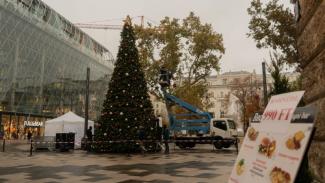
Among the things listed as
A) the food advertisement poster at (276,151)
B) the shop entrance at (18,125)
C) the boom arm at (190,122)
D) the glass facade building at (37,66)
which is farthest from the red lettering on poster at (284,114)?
the glass facade building at (37,66)

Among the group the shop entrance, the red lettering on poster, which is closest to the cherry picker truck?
the red lettering on poster

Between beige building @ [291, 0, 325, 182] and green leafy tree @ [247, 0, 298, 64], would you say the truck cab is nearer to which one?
green leafy tree @ [247, 0, 298, 64]

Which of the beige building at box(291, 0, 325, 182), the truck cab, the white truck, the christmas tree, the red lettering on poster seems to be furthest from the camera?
the truck cab

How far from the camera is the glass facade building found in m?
42.5

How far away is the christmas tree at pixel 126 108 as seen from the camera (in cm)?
1908

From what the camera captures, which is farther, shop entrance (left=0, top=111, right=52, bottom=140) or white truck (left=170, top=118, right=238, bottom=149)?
shop entrance (left=0, top=111, right=52, bottom=140)

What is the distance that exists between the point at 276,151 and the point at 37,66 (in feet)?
168

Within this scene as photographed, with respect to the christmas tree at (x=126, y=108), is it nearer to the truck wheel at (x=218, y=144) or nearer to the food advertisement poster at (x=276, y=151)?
the truck wheel at (x=218, y=144)

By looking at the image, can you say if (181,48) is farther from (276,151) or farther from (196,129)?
(276,151)

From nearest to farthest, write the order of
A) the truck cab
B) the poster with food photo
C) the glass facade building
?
1. the poster with food photo
2. the truck cab
3. the glass facade building

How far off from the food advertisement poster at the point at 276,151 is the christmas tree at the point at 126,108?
50.3 feet

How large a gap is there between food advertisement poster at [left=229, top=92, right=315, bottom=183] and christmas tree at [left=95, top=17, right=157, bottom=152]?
1532 cm

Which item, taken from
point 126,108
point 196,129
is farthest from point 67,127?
point 196,129

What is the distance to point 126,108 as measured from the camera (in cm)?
1938
